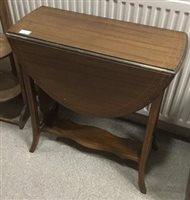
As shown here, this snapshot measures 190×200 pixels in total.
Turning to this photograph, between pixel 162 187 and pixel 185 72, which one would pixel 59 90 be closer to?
pixel 185 72

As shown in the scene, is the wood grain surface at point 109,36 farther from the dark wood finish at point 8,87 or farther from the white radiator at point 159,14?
the dark wood finish at point 8,87

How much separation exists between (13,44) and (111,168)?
2.79 ft

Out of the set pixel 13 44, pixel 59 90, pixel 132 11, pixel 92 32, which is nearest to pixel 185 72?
pixel 132 11

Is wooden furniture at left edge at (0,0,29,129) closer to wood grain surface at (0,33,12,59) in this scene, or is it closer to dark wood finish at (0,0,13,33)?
wood grain surface at (0,33,12,59)

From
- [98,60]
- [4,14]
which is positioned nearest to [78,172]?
[98,60]

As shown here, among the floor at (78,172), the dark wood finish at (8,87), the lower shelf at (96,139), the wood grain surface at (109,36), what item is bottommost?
Answer: the floor at (78,172)

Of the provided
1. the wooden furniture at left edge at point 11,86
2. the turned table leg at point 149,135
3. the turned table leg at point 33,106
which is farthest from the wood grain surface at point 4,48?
the turned table leg at point 149,135

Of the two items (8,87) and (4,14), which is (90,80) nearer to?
(4,14)

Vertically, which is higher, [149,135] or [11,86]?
[149,135]

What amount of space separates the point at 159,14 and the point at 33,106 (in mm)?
758

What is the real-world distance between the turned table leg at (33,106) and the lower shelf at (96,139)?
0.06 metres

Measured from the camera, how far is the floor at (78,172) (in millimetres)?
1427

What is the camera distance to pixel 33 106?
1.42 metres

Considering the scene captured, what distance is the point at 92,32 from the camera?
1.13 metres
